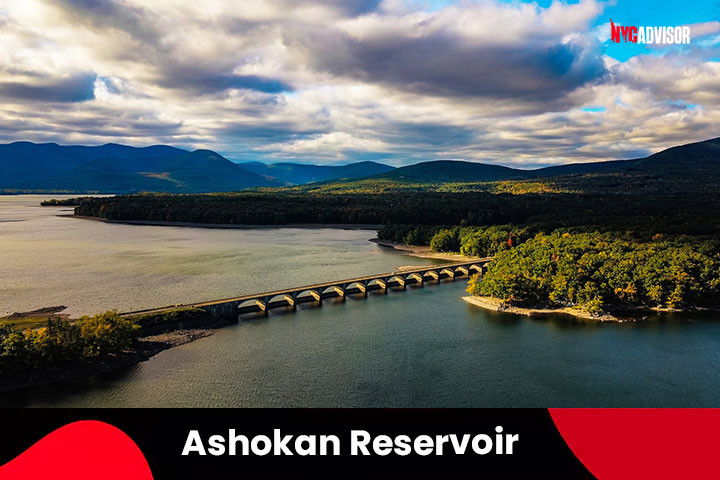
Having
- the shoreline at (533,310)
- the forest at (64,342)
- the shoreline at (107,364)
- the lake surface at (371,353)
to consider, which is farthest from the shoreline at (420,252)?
the forest at (64,342)

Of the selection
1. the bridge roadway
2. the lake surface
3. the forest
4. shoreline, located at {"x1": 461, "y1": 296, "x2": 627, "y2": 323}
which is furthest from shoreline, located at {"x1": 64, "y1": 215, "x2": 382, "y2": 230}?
the forest

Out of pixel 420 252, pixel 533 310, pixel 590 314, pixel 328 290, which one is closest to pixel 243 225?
pixel 420 252

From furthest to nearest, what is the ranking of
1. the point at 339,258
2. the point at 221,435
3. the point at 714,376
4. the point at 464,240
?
1. the point at 464,240
2. the point at 339,258
3. the point at 714,376
4. the point at 221,435

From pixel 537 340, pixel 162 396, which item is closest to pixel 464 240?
pixel 537 340

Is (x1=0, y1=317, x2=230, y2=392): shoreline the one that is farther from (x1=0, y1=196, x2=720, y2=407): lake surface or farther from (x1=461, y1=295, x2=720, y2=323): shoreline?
(x1=461, y1=295, x2=720, y2=323): shoreline

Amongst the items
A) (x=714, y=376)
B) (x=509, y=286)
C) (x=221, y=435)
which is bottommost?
(x=714, y=376)

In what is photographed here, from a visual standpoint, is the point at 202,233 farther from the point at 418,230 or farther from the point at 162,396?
the point at 162,396

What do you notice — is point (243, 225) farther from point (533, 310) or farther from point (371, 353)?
point (371, 353)
